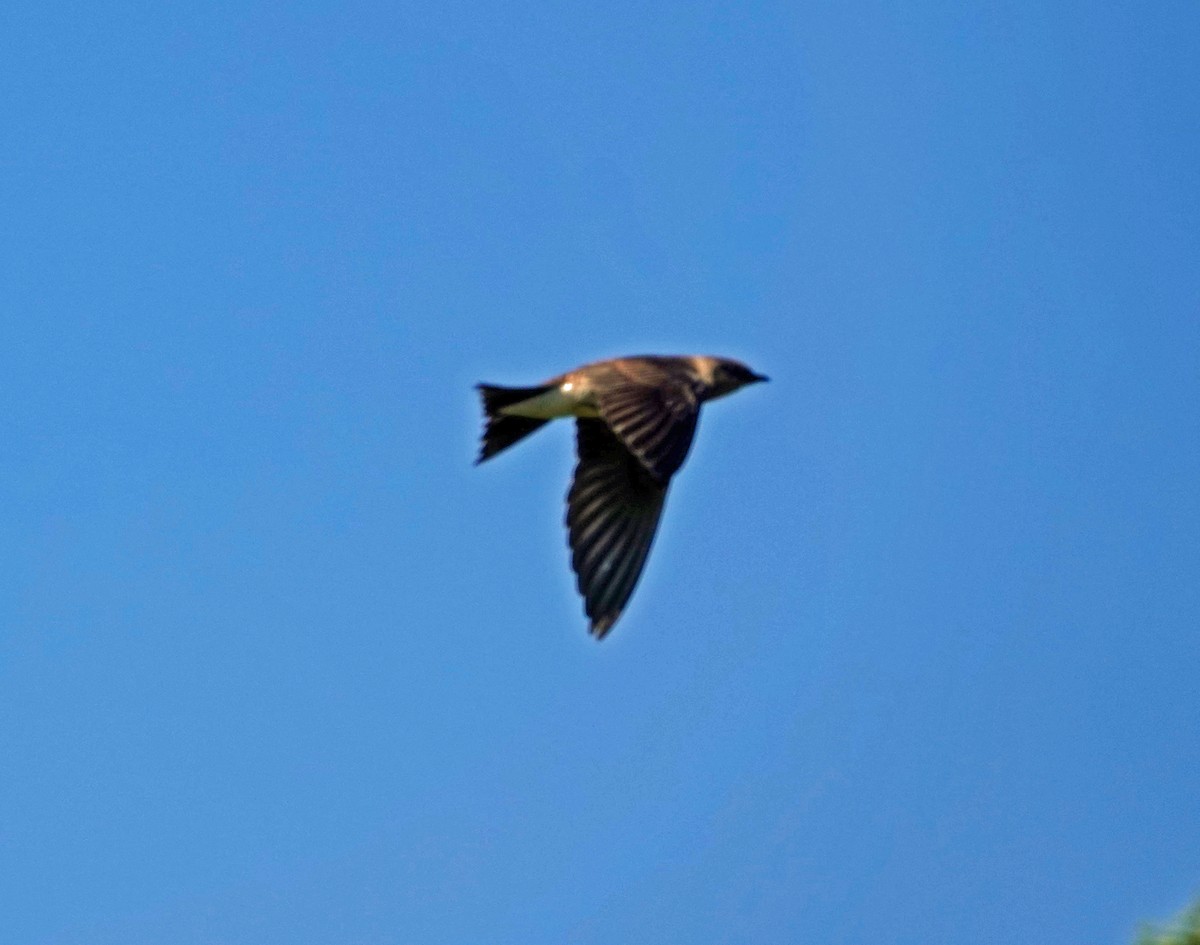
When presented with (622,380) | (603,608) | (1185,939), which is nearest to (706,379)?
(622,380)

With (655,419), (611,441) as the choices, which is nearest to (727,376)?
(611,441)

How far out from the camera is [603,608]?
10.9 m

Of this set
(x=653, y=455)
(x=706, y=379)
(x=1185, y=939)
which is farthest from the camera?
(x=706, y=379)

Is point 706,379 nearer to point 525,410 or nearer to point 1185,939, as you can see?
point 525,410

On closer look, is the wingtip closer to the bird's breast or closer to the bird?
the bird

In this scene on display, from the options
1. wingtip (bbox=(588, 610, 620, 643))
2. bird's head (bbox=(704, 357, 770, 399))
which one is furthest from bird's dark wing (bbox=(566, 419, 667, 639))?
bird's head (bbox=(704, 357, 770, 399))

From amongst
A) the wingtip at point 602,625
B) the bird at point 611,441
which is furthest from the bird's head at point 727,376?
the wingtip at point 602,625

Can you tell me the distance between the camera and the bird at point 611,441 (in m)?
10.7

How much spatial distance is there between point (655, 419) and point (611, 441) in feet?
3.68

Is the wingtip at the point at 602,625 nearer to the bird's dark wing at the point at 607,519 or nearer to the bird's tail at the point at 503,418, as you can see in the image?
the bird's dark wing at the point at 607,519

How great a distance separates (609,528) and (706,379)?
153 cm

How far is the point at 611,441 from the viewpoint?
38.8 feet

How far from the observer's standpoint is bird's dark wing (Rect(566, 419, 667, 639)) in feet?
36.0

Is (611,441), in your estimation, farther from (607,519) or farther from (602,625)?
(602,625)
